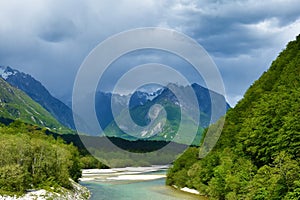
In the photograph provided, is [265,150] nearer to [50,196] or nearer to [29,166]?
[50,196]

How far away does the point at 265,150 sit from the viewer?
53000 millimetres

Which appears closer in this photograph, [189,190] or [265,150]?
[265,150]

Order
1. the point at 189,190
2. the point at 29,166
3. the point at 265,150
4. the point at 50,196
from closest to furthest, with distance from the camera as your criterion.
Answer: the point at 265,150
the point at 50,196
the point at 29,166
the point at 189,190

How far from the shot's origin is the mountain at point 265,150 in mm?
40562

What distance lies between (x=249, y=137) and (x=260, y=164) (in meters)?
4.33

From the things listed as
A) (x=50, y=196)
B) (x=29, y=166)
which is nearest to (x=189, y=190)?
(x=50, y=196)

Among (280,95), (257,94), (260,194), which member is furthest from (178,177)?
(260,194)

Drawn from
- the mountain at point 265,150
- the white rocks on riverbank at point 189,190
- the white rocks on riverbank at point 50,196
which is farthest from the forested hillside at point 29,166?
the mountain at point 265,150

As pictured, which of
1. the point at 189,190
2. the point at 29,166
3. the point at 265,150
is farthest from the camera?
the point at 189,190

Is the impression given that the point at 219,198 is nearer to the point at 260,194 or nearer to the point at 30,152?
the point at 260,194

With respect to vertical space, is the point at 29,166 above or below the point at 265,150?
below

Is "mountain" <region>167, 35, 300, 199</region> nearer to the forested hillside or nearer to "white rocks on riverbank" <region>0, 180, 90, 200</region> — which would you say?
"white rocks on riverbank" <region>0, 180, 90, 200</region>

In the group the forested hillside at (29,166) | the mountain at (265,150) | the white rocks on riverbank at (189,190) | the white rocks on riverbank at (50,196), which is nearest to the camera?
the mountain at (265,150)

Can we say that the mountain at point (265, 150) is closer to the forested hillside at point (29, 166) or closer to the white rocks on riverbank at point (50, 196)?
the white rocks on riverbank at point (50, 196)
